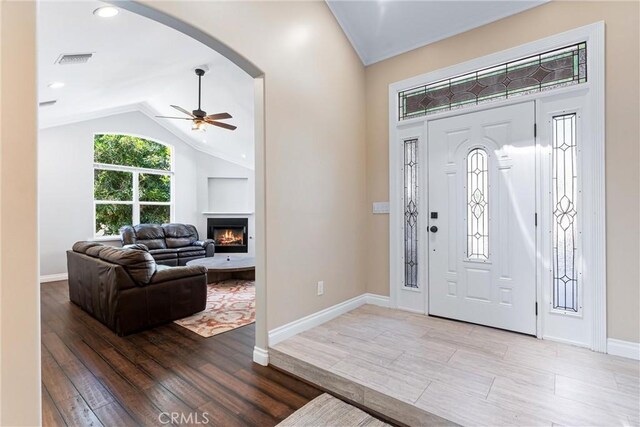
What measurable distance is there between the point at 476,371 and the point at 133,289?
10.3ft

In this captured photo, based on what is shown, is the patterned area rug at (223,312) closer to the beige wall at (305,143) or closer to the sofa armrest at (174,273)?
the sofa armrest at (174,273)

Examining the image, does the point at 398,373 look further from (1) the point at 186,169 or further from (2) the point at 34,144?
(1) the point at 186,169

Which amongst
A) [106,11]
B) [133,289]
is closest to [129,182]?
[133,289]

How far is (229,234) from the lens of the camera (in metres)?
7.88

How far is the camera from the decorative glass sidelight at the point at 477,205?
2957 mm

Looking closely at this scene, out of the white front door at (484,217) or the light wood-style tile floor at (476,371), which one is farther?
the white front door at (484,217)

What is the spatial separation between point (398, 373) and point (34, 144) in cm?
235

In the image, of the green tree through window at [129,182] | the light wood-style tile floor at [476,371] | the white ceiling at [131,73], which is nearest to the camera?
the light wood-style tile floor at [476,371]

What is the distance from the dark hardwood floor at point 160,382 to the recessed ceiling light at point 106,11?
284 cm

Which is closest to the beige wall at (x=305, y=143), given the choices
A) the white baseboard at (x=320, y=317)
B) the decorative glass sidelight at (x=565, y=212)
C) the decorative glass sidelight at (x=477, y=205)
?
the white baseboard at (x=320, y=317)

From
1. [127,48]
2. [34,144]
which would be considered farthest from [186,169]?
[34,144]

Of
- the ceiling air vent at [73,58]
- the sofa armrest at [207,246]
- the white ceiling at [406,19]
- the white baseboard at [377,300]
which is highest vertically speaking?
the white ceiling at [406,19]

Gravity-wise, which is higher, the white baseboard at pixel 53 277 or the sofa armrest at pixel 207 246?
the sofa armrest at pixel 207 246

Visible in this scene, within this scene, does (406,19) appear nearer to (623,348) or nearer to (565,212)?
(565,212)
